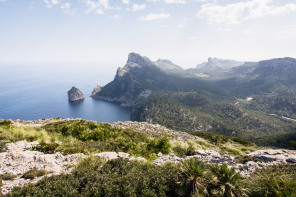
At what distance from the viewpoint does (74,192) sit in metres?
6.11

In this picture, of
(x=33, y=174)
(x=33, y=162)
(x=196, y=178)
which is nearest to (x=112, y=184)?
(x=196, y=178)

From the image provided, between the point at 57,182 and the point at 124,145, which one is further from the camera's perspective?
the point at 124,145

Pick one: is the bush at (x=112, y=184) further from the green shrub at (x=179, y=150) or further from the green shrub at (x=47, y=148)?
the green shrub at (x=179, y=150)

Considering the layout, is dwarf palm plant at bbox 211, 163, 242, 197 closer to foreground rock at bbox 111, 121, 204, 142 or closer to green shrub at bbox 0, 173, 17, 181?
green shrub at bbox 0, 173, 17, 181

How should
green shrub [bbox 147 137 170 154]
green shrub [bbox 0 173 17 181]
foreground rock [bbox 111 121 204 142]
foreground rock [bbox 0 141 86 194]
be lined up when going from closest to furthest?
green shrub [bbox 0 173 17 181] → foreground rock [bbox 0 141 86 194] → green shrub [bbox 147 137 170 154] → foreground rock [bbox 111 121 204 142]

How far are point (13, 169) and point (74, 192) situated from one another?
569cm

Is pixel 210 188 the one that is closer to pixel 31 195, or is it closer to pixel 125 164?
pixel 125 164

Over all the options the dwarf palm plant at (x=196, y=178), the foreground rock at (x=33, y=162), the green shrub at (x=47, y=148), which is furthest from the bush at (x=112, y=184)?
the green shrub at (x=47, y=148)

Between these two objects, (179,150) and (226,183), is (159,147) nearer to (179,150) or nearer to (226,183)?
(179,150)

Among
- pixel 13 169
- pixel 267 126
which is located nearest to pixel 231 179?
pixel 13 169

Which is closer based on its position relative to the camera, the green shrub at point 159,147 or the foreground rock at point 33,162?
the foreground rock at point 33,162

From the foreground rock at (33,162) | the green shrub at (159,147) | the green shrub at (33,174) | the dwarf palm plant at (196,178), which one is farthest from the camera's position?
the green shrub at (159,147)

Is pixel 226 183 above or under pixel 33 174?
above

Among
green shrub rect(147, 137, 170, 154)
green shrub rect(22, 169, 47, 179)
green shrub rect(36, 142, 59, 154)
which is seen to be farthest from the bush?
green shrub rect(147, 137, 170, 154)
